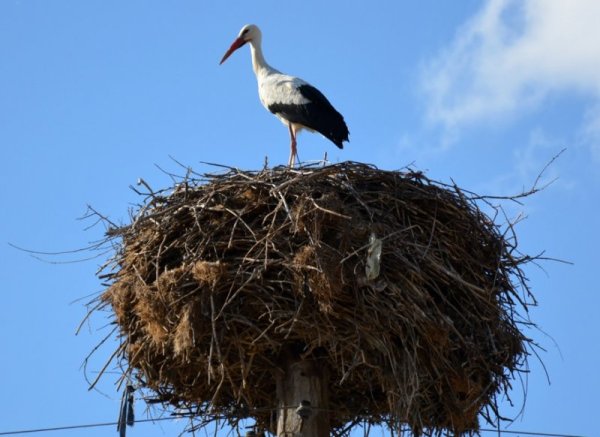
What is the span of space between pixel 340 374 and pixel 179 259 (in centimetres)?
123

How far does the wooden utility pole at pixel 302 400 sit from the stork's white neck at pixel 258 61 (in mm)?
5030

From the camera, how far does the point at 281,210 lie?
8.70m

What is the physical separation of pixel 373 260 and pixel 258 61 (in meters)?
5.52

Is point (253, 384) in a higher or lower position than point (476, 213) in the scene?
lower

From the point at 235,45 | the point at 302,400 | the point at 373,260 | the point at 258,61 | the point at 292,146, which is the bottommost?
the point at 302,400

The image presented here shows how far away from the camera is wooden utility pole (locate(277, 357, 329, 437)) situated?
8375 millimetres

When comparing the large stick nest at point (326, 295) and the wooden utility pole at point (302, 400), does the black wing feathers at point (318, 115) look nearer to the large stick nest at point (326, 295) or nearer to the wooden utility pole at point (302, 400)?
the large stick nest at point (326, 295)

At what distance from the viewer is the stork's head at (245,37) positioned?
1380 centimetres

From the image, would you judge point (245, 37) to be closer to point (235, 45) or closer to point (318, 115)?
point (235, 45)

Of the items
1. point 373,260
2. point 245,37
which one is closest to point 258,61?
point 245,37

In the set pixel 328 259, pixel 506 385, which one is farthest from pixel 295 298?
pixel 506 385

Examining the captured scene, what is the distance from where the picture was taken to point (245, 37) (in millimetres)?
13859

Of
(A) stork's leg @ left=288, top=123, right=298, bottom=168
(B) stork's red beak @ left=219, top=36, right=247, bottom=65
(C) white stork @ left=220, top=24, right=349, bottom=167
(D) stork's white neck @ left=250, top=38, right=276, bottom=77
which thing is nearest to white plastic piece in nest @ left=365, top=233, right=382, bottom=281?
(C) white stork @ left=220, top=24, right=349, bottom=167

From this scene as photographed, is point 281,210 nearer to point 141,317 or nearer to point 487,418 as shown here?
point 141,317
